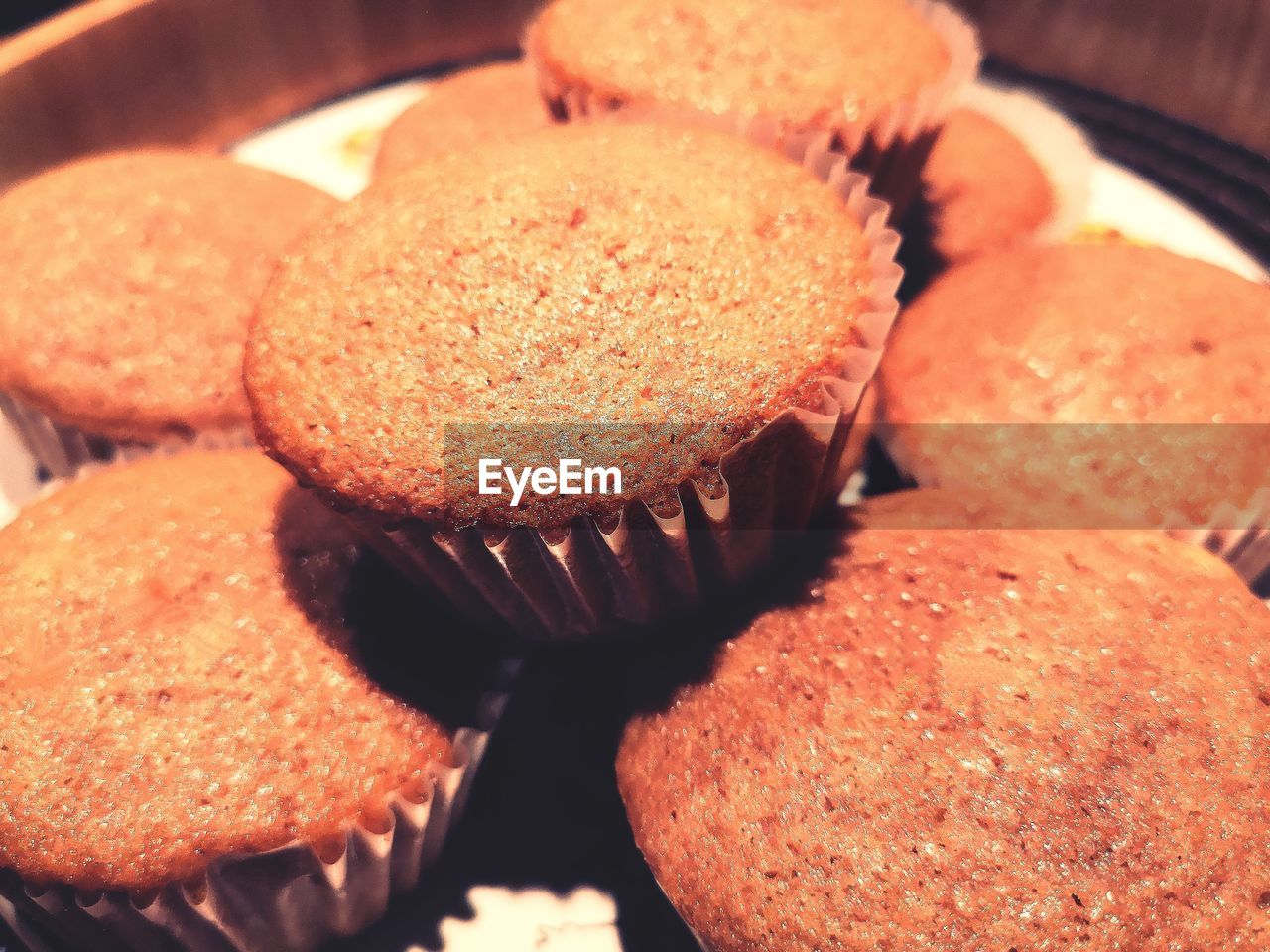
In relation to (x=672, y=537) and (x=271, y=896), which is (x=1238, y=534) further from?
(x=271, y=896)

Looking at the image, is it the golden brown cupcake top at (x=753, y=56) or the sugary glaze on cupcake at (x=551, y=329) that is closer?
the sugary glaze on cupcake at (x=551, y=329)

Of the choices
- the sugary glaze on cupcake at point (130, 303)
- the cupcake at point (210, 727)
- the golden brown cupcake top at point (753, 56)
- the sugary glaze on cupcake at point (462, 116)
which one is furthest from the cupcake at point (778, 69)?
the cupcake at point (210, 727)

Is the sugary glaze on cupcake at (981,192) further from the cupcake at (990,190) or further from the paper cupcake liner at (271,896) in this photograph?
the paper cupcake liner at (271,896)

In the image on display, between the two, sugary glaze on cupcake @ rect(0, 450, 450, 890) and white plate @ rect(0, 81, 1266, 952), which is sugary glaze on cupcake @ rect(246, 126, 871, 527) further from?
white plate @ rect(0, 81, 1266, 952)

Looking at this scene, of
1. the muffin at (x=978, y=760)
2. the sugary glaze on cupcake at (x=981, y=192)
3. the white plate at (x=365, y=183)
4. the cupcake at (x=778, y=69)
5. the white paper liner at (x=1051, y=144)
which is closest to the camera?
the muffin at (x=978, y=760)

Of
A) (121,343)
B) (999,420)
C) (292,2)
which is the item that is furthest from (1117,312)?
(292,2)

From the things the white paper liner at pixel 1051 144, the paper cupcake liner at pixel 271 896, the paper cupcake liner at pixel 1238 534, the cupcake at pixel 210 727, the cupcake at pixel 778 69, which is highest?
the cupcake at pixel 778 69

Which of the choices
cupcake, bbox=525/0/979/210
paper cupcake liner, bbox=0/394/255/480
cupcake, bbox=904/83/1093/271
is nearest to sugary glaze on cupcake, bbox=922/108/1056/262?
cupcake, bbox=904/83/1093/271
